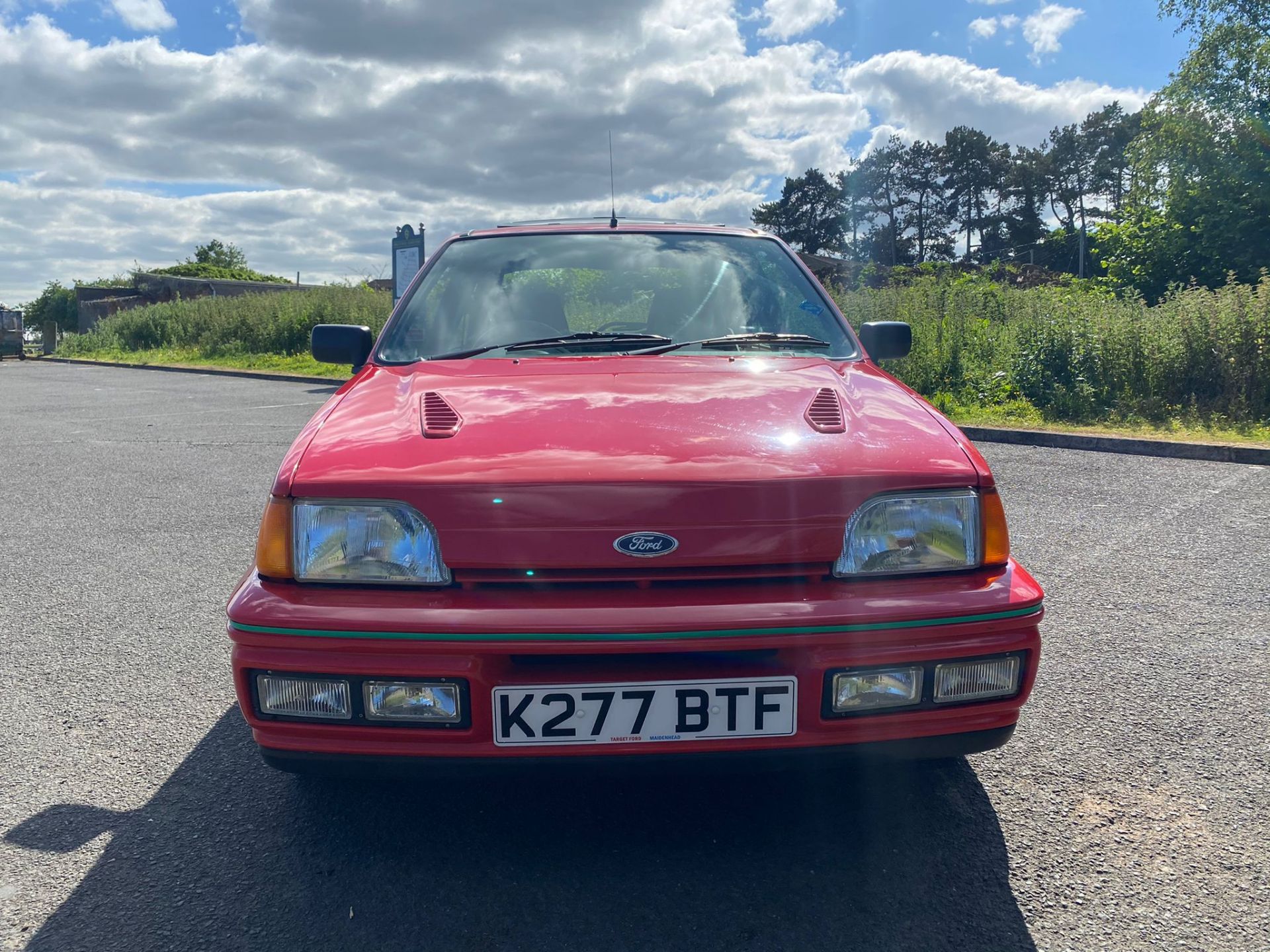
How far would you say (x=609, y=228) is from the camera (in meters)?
3.46

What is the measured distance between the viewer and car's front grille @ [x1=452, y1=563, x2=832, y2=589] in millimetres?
1834

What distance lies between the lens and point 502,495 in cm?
183

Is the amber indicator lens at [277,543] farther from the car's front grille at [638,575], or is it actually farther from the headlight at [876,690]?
the headlight at [876,690]

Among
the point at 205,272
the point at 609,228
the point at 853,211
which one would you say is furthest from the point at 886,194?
the point at 609,228

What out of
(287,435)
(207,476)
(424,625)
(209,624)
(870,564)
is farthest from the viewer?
(287,435)

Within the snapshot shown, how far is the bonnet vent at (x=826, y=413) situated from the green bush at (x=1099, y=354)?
26.6 ft

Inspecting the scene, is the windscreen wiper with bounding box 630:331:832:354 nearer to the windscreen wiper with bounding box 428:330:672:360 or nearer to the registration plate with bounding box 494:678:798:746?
the windscreen wiper with bounding box 428:330:672:360

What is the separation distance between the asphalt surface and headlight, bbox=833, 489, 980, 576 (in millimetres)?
626

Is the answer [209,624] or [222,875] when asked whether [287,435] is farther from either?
[222,875]

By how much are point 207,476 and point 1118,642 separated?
19.8 feet

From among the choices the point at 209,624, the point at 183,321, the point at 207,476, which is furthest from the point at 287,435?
the point at 183,321

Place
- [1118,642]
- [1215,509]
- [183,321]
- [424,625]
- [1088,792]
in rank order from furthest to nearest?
[183,321] < [1215,509] < [1118,642] < [1088,792] < [424,625]

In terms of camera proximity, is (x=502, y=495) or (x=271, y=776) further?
(x=271, y=776)

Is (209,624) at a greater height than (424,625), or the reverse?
(424,625)
